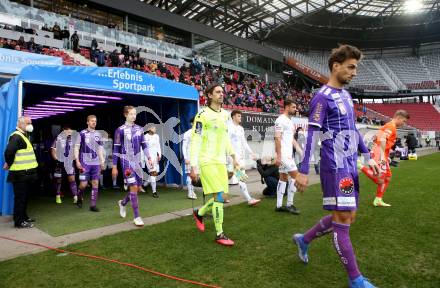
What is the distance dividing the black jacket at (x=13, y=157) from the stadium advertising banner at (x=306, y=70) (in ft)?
133

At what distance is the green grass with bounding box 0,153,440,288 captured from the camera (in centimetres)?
341

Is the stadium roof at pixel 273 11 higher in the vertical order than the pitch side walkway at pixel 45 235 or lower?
higher

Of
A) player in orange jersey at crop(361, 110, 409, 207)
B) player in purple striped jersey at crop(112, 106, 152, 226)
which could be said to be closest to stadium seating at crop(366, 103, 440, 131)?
player in orange jersey at crop(361, 110, 409, 207)

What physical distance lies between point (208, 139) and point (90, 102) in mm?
7991

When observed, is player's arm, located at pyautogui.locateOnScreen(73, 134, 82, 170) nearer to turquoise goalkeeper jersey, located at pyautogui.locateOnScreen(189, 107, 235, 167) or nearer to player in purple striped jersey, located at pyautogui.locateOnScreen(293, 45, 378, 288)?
turquoise goalkeeper jersey, located at pyautogui.locateOnScreen(189, 107, 235, 167)

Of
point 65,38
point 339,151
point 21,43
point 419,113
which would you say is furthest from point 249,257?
point 419,113

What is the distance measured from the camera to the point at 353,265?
2959 millimetres

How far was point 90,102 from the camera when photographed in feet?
37.3

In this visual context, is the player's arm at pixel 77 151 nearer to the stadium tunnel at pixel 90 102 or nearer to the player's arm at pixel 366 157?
the stadium tunnel at pixel 90 102

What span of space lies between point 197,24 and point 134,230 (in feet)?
94.5

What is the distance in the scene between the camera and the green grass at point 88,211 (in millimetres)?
6109

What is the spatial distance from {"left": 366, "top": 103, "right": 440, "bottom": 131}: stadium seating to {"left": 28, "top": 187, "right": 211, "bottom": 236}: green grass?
50.6 metres

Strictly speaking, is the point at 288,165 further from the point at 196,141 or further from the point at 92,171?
the point at 92,171

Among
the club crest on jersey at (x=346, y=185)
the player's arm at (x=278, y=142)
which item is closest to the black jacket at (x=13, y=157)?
the player's arm at (x=278, y=142)
